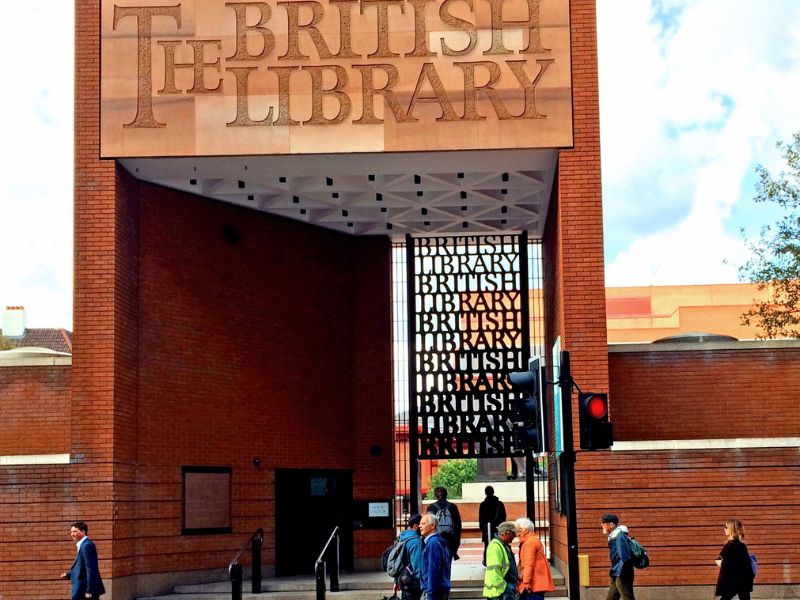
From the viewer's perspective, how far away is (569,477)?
11.8 m

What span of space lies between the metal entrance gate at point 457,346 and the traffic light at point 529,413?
42.0 ft

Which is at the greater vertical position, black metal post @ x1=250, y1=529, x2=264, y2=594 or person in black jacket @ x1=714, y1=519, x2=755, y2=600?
person in black jacket @ x1=714, y1=519, x2=755, y2=600

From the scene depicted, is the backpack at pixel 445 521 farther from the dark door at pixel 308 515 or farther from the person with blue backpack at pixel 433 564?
the person with blue backpack at pixel 433 564

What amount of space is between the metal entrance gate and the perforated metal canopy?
0.97 metres

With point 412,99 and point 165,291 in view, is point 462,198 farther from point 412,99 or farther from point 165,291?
point 165,291

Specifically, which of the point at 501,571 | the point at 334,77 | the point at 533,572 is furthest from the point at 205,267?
the point at 501,571

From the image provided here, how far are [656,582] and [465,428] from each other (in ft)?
25.8

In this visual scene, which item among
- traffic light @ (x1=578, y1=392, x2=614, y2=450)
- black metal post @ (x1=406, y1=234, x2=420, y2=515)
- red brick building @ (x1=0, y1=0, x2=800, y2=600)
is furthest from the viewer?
black metal post @ (x1=406, y1=234, x2=420, y2=515)

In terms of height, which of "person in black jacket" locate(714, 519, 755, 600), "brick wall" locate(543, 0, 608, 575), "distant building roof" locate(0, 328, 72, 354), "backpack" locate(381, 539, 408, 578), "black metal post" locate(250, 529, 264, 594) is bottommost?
"black metal post" locate(250, 529, 264, 594)

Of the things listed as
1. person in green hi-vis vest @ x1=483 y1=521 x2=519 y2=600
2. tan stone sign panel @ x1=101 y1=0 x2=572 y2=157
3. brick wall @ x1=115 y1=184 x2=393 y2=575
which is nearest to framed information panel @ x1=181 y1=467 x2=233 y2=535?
brick wall @ x1=115 y1=184 x2=393 y2=575

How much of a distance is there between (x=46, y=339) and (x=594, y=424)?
61679 mm

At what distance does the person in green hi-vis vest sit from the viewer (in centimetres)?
1192

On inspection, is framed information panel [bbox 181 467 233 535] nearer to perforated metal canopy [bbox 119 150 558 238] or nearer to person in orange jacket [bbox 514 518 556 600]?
perforated metal canopy [bbox 119 150 558 238]

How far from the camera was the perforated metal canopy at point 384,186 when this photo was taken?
776 inches
